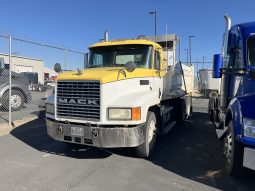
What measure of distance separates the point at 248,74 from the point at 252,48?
70 cm

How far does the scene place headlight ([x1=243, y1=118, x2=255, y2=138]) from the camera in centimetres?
473

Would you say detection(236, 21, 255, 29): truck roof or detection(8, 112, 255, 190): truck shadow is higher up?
detection(236, 21, 255, 29): truck roof

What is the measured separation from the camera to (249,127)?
15.7 ft

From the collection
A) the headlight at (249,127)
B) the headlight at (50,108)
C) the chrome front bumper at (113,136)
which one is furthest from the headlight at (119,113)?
the headlight at (249,127)

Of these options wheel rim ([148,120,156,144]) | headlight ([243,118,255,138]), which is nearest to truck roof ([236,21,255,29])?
headlight ([243,118,255,138])

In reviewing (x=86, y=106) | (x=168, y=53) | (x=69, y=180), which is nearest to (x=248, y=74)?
(x=86, y=106)

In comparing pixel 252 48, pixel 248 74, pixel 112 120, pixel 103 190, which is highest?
pixel 252 48

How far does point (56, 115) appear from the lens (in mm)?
6781

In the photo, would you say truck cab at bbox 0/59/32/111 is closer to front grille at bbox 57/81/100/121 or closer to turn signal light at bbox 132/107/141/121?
front grille at bbox 57/81/100/121

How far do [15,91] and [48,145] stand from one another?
7174 millimetres

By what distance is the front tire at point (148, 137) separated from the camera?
255 inches

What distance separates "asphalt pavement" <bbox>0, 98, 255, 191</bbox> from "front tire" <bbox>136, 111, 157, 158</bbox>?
0.57ft

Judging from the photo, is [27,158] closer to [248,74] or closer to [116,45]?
[116,45]

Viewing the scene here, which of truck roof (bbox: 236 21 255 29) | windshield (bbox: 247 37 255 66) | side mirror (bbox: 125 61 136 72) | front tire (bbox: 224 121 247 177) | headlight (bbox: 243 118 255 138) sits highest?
truck roof (bbox: 236 21 255 29)
